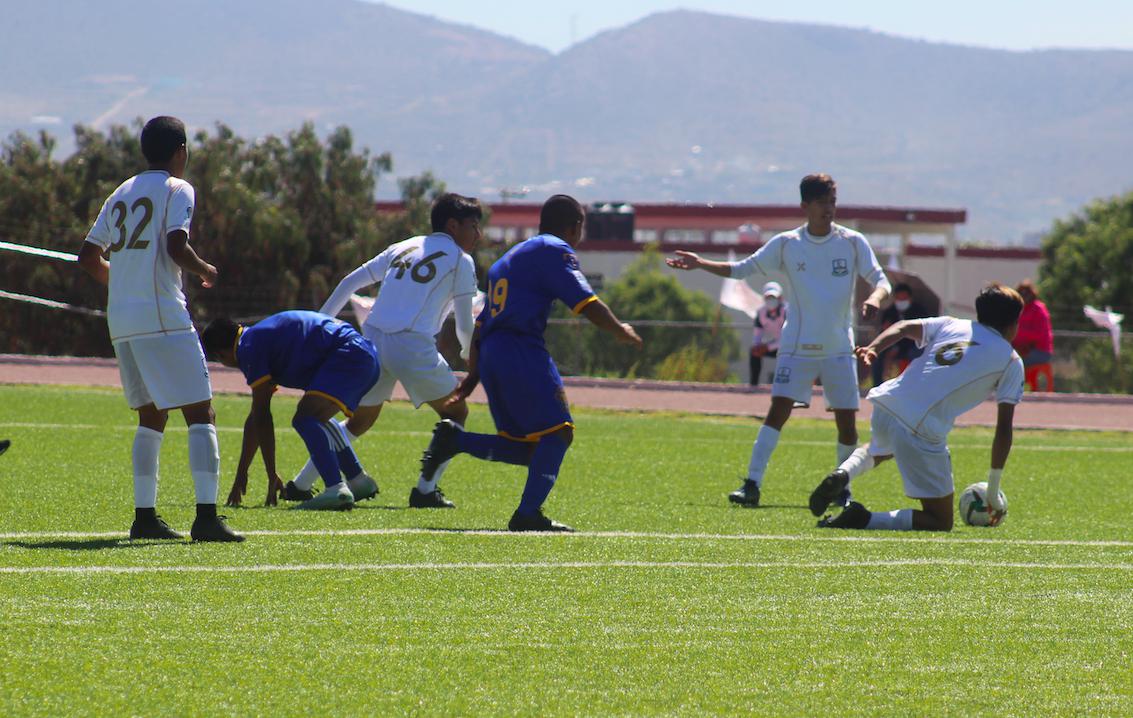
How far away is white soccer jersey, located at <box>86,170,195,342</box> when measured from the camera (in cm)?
748

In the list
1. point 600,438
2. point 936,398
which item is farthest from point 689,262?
point 600,438

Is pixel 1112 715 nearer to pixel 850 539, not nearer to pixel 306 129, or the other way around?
pixel 850 539

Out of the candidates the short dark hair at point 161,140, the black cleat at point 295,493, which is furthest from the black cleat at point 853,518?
the short dark hair at point 161,140

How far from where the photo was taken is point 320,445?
9305mm

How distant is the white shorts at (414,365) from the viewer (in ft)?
32.6

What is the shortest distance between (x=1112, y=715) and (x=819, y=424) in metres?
17.3

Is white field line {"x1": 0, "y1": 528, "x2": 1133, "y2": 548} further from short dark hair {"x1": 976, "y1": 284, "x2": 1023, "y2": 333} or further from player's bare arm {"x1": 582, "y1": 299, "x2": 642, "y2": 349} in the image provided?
short dark hair {"x1": 976, "y1": 284, "x2": 1023, "y2": 333}

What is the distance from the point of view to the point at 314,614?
5910 millimetres

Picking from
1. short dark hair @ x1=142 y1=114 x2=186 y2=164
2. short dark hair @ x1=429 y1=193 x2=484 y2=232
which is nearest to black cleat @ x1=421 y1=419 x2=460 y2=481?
short dark hair @ x1=429 y1=193 x2=484 y2=232

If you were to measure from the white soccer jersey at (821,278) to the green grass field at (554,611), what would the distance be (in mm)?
1357

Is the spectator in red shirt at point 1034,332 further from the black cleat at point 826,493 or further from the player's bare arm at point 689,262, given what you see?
the black cleat at point 826,493

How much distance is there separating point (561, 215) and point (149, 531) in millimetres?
2602

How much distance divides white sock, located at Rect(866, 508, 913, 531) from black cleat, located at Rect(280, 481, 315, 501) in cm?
327

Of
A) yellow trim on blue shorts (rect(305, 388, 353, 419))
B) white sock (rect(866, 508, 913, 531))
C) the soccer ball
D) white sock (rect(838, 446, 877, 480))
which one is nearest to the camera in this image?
white sock (rect(866, 508, 913, 531))
